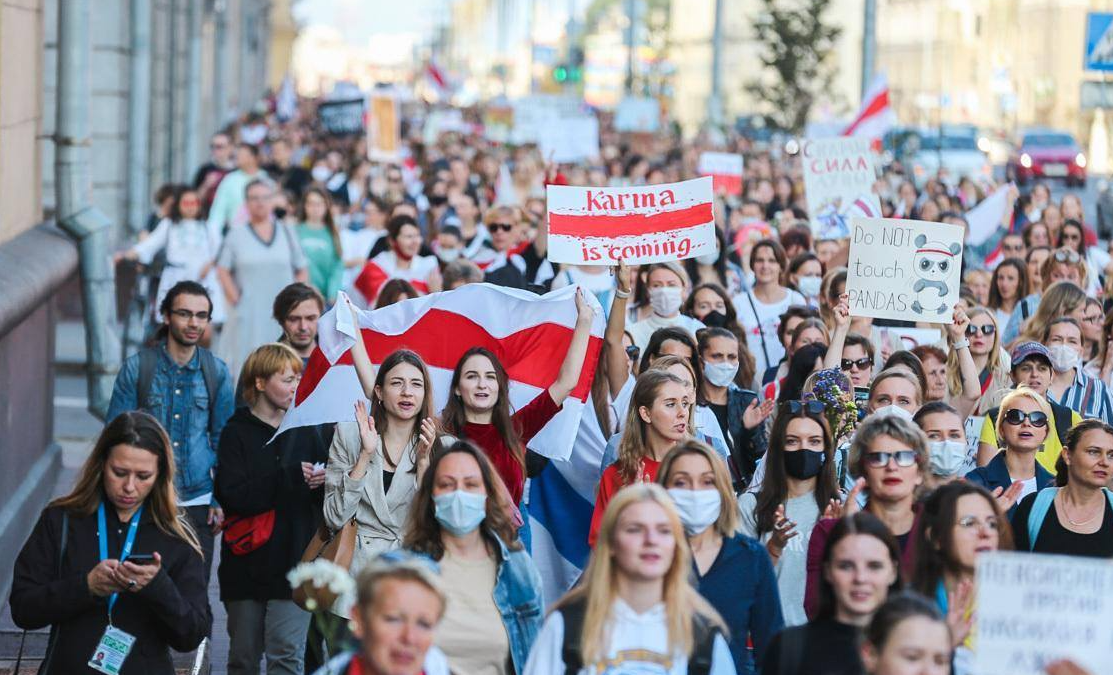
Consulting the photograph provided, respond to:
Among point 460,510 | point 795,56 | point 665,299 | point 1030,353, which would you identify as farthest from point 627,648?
point 795,56

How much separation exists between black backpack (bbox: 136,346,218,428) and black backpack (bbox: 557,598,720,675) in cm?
390

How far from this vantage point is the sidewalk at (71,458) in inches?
347

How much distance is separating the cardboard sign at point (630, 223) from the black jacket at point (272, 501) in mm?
2667

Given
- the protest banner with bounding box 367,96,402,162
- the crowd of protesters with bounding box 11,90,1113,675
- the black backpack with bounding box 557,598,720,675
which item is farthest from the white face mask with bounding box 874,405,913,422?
the protest banner with bounding box 367,96,402,162

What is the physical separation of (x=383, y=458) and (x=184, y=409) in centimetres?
189

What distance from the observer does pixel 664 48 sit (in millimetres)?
66250

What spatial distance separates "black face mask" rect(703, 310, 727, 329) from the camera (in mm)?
11289

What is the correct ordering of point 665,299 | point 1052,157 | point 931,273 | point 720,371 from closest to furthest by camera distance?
point 720,371 → point 931,273 → point 665,299 → point 1052,157

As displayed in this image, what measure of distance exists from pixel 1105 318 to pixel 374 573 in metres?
7.63

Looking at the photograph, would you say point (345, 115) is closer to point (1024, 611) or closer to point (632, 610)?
point (632, 610)

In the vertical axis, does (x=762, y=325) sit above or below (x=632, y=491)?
above

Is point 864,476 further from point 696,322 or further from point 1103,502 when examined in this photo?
point 696,322

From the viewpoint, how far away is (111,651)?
6254 millimetres

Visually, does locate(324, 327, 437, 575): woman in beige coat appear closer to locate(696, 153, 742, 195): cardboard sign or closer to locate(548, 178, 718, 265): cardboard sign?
locate(548, 178, 718, 265): cardboard sign
